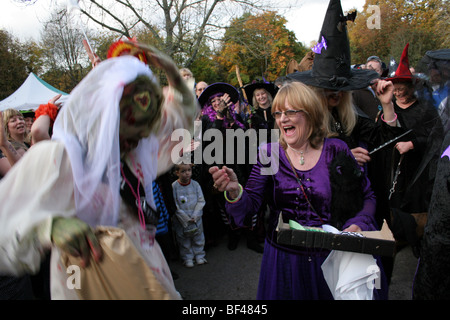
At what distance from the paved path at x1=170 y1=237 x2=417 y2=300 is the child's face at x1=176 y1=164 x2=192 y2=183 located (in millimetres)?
1183

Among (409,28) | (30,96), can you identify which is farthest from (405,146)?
(409,28)

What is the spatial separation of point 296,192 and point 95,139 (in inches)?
51.0

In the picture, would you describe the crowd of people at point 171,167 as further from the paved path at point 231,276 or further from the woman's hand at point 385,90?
the paved path at point 231,276

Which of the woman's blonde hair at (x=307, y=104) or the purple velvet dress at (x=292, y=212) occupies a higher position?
the woman's blonde hair at (x=307, y=104)

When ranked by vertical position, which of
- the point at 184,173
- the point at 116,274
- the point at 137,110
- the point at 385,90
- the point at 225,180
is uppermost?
the point at 385,90

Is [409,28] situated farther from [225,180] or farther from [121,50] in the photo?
[121,50]

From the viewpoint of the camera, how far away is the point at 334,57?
92.6 inches

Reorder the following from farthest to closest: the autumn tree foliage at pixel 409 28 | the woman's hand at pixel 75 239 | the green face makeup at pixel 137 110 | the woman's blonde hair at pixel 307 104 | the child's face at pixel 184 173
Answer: the autumn tree foliage at pixel 409 28
the child's face at pixel 184 173
the woman's blonde hair at pixel 307 104
the green face makeup at pixel 137 110
the woman's hand at pixel 75 239

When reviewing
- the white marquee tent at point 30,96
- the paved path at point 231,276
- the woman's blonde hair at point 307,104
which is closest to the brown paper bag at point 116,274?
the woman's blonde hair at point 307,104

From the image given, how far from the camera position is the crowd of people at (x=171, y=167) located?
3.71 feet
